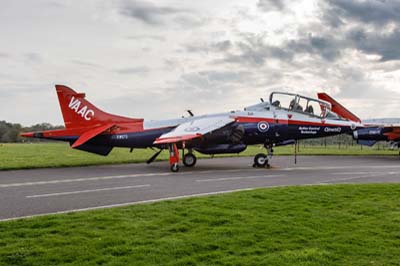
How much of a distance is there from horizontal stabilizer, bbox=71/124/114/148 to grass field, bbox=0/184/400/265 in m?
11.7

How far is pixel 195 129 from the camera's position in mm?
16844

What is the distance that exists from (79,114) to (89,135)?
4.82ft

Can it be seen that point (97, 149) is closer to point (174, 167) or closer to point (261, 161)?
point (174, 167)

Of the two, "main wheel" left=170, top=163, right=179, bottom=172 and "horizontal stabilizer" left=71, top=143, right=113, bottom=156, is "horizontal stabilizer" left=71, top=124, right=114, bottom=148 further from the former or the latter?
"main wheel" left=170, top=163, right=179, bottom=172

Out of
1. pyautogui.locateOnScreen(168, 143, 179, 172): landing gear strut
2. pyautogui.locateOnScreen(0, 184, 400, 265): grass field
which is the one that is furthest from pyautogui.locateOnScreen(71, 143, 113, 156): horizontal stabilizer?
pyautogui.locateOnScreen(0, 184, 400, 265): grass field

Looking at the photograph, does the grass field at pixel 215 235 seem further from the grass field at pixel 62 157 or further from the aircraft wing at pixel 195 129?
the grass field at pixel 62 157

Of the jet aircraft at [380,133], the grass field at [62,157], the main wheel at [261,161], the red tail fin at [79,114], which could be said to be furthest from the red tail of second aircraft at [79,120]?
the jet aircraft at [380,133]

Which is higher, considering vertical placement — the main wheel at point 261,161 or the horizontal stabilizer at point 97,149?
the horizontal stabilizer at point 97,149

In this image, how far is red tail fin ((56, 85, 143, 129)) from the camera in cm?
2000

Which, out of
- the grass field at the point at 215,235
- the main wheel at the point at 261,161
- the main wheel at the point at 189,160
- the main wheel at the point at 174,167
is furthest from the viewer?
the main wheel at the point at 189,160

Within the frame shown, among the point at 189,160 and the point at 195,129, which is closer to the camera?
the point at 195,129

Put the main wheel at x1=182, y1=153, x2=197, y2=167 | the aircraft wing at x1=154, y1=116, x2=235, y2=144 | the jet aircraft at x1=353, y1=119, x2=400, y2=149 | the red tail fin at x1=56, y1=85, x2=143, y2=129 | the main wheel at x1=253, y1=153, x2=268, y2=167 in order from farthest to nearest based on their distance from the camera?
the jet aircraft at x1=353, y1=119, x2=400, y2=149 → the red tail fin at x1=56, y1=85, x2=143, y2=129 → the main wheel at x1=182, y1=153, x2=197, y2=167 → the main wheel at x1=253, y1=153, x2=268, y2=167 → the aircraft wing at x1=154, y1=116, x2=235, y2=144

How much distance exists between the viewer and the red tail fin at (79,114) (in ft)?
65.6

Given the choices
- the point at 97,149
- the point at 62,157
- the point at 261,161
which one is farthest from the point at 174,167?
the point at 62,157
